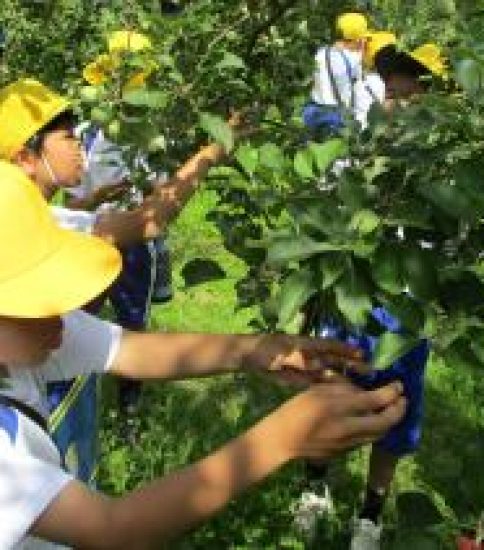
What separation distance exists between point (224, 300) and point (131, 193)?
109 inches

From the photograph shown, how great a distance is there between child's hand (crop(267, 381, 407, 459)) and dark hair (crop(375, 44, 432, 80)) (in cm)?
215

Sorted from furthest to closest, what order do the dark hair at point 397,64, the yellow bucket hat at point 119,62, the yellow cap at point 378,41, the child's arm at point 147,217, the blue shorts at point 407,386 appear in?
the yellow cap at point 378,41 < the dark hair at point 397,64 < the blue shorts at point 407,386 < the child's arm at point 147,217 < the yellow bucket hat at point 119,62

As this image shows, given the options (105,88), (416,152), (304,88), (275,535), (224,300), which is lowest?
(224,300)

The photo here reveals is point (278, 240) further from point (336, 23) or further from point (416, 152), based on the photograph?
point (336, 23)

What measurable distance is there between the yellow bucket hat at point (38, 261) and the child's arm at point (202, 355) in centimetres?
45

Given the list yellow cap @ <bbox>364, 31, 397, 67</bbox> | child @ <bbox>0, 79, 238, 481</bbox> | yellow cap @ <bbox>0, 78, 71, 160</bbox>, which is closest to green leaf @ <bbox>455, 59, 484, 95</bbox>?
child @ <bbox>0, 79, 238, 481</bbox>

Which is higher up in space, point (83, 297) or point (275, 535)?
point (83, 297)

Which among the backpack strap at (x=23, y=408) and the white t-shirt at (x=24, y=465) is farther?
the backpack strap at (x=23, y=408)

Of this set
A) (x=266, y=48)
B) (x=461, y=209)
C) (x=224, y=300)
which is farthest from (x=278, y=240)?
(x=224, y=300)

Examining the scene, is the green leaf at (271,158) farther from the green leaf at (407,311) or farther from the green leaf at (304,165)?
the green leaf at (407,311)

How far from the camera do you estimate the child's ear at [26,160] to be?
3.32 metres

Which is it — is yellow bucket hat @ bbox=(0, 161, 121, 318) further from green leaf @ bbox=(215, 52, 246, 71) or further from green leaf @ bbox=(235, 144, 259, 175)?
green leaf @ bbox=(215, 52, 246, 71)

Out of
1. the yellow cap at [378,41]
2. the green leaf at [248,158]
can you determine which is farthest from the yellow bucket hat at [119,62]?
the yellow cap at [378,41]

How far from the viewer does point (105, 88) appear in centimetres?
259
